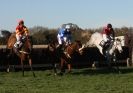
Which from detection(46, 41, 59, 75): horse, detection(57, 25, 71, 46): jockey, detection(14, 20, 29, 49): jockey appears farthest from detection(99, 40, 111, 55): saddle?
detection(14, 20, 29, 49): jockey

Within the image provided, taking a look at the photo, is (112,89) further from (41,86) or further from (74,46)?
(74,46)

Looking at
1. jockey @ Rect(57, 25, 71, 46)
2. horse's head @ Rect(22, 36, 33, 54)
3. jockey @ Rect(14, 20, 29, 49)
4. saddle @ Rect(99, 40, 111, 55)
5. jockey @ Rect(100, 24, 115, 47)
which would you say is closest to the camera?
horse's head @ Rect(22, 36, 33, 54)

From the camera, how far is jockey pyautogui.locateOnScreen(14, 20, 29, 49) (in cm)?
2509

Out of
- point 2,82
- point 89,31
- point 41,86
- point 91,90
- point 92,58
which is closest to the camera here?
point 91,90

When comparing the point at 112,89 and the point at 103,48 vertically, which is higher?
the point at 103,48

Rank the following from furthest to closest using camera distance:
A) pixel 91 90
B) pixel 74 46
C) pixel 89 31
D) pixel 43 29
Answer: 1. pixel 43 29
2. pixel 89 31
3. pixel 74 46
4. pixel 91 90

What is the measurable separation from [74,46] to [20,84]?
674cm

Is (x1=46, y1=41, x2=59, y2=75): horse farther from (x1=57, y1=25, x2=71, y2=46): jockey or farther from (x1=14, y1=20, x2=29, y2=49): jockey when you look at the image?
(x1=14, y1=20, x2=29, y2=49): jockey

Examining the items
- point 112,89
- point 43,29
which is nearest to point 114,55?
point 112,89

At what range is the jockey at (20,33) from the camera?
2509 cm

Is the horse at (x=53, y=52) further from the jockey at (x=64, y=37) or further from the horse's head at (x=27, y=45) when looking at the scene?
the horse's head at (x=27, y=45)

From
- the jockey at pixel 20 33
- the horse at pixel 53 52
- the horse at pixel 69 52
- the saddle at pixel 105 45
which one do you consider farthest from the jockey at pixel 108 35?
the jockey at pixel 20 33

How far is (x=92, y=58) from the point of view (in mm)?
31891

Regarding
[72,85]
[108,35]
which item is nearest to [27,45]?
[108,35]
